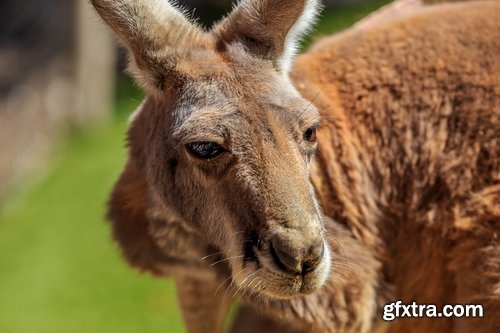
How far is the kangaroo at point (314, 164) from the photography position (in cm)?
219

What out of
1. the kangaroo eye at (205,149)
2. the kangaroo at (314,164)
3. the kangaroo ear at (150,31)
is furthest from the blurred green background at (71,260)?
the kangaroo eye at (205,149)

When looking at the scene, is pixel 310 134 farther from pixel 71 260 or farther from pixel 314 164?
pixel 71 260

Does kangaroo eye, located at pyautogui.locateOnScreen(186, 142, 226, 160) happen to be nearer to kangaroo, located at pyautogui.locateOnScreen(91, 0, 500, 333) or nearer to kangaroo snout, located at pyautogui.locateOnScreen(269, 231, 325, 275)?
kangaroo, located at pyautogui.locateOnScreen(91, 0, 500, 333)

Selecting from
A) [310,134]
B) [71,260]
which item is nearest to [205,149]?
[310,134]

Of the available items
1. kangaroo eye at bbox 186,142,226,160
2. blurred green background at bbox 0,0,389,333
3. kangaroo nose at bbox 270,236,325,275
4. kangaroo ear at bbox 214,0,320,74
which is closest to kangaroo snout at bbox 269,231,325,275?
kangaroo nose at bbox 270,236,325,275

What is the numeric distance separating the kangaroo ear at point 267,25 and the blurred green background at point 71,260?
2789mm

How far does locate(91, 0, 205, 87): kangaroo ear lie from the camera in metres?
2.29

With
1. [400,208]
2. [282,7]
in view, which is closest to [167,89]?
[282,7]

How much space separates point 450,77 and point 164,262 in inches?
42.0

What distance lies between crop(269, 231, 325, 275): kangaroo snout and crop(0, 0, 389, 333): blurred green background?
319 centimetres

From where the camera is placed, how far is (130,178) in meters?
2.72

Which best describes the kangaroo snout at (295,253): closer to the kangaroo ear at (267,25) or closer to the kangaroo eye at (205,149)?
the kangaroo eye at (205,149)

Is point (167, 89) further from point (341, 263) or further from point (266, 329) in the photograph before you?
point (266, 329)

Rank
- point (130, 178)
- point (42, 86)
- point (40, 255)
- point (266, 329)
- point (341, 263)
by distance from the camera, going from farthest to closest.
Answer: point (42, 86) < point (40, 255) < point (266, 329) < point (130, 178) < point (341, 263)
